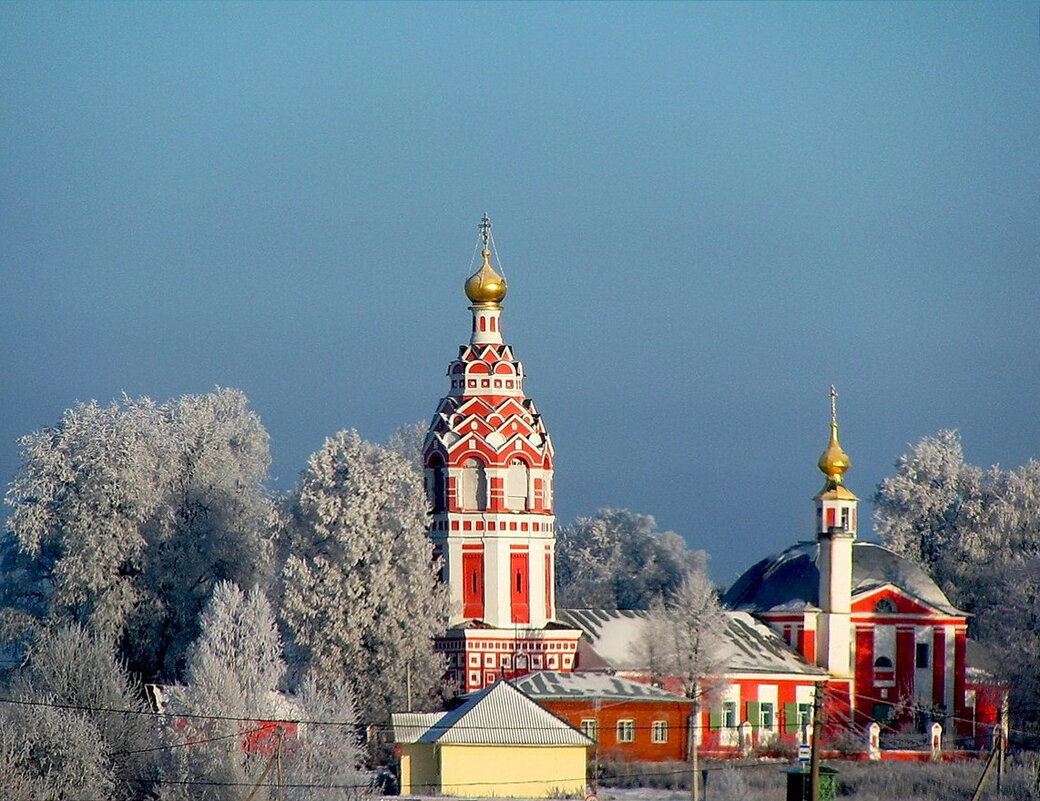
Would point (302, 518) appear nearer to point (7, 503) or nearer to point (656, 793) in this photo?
point (7, 503)

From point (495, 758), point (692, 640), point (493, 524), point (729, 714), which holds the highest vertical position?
point (493, 524)

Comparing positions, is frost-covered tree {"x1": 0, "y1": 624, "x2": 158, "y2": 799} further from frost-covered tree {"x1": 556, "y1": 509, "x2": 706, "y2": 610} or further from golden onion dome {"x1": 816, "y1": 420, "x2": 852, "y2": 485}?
frost-covered tree {"x1": 556, "y1": 509, "x2": 706, "y2": 610}

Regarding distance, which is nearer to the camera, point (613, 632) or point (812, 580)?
point (613, 632)

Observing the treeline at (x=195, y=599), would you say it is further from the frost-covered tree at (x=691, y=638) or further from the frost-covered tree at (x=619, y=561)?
the frost-covered tree at (x=619, y=561)

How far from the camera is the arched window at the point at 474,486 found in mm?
63531

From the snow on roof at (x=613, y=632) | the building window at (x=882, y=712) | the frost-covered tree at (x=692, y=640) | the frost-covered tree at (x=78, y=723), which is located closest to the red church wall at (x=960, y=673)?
the building window at (x=882, y=712)

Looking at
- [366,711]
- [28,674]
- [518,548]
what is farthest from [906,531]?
[28,674]

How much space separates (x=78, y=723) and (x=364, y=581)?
1046cm

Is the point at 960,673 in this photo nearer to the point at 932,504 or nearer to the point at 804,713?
the point at 804,713

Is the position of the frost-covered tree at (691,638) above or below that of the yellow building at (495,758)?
above

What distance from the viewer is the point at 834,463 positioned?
70.8 metres

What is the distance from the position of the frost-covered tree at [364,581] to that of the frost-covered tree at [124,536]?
6.98ft

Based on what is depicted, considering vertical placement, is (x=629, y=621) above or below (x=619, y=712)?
above

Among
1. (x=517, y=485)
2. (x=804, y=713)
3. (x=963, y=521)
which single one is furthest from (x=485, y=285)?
(x=963, y=521)
